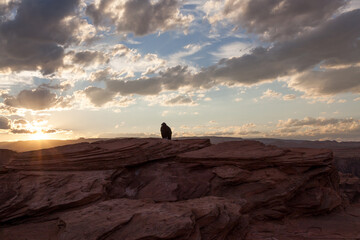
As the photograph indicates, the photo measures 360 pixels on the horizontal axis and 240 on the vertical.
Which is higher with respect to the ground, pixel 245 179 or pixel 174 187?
pixel 245 179

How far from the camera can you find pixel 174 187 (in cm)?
1789

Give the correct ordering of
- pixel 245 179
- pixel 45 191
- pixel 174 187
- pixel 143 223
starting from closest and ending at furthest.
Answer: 1. pixel 143 223
2. pixel 45 191
3. pixel 174 187
4. pixel 245 179

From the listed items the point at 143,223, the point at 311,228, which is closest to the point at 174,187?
the point at 143,223

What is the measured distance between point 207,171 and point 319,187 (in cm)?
941

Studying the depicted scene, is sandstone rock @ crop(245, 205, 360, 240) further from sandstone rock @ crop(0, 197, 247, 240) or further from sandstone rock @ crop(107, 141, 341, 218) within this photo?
sandstone rock @ crop(0, 197, 247, 240)

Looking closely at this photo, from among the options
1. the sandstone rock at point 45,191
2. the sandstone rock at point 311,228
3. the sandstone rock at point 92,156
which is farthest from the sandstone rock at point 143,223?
the sandstone rock at point 92,156

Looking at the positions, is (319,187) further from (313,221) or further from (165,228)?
(165,228)

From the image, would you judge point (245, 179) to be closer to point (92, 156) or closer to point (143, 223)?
point (143, 223)

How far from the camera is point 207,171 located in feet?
64.3

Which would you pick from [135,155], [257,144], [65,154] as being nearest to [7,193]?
[65,154]

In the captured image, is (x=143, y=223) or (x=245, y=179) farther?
(x=245, y=179)

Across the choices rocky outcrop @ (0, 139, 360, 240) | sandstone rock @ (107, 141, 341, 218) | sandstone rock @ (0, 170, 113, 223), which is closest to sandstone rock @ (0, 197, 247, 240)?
rocky outcrop @ (0, 139, 360, 240)

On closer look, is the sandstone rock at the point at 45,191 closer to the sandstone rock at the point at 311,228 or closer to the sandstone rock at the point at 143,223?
→ the sandstone rock at the point at 143,223

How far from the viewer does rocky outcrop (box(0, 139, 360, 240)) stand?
12.3 m
